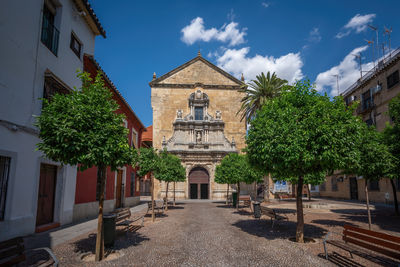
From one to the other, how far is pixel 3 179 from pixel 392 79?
27428 mm

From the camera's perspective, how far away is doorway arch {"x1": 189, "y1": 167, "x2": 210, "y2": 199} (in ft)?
99.2

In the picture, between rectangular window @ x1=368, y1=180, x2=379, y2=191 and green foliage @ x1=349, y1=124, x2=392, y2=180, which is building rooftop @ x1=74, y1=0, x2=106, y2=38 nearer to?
green foliage @ x1=349, y1=124, x2=392, y2=180

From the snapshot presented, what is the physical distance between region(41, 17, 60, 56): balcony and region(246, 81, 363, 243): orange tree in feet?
27.9

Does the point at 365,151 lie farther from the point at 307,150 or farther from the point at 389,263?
the point at 389,263

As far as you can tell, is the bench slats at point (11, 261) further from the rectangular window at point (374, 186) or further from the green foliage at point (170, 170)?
the rectangular window at point (374, 186)

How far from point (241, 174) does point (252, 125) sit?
31.5ft

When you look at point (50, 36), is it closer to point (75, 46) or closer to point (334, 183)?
point (75, 46)


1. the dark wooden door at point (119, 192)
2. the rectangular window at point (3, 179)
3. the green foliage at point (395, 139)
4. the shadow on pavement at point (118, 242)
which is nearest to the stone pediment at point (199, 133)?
the dark wooden door at point (119, 192)

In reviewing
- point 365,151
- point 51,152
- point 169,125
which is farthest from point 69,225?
point 169,125

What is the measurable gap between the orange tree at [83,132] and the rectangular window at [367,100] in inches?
1048

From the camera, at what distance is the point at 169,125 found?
3269cm

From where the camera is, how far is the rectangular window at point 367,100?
24933 mm

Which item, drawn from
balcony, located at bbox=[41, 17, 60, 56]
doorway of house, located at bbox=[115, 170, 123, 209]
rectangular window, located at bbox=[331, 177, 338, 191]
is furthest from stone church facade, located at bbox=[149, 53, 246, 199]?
balcony, located at bbox=[41, 17, 60, 56]

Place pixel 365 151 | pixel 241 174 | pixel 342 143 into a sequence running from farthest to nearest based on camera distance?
pixel 241 174 → pixel 365 151 → pixel 342 143
